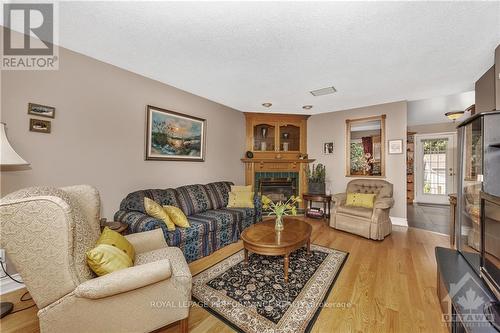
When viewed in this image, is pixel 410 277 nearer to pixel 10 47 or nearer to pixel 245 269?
pixel 245 269

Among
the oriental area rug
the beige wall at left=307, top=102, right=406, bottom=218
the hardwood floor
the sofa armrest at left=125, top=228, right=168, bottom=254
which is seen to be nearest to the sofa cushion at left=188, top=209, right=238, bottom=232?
the hardwood floor

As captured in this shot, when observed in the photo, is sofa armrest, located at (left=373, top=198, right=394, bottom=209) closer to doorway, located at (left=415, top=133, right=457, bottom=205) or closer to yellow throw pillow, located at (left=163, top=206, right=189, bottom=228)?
yellow throw pillow, located at (left=163, top=206, right=189, bottom=228)

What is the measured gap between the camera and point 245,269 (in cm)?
Answer: 235

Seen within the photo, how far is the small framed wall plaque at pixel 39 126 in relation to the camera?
2074 millimetres

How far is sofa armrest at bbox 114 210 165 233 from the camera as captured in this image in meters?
2.23

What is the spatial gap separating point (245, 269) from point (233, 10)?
253cm

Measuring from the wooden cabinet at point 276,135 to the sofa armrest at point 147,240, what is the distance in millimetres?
3194

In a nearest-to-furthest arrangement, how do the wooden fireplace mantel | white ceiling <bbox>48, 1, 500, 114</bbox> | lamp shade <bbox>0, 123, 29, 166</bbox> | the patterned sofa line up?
lamp shade <bbox>0, 123, 29, 166</bbox>
white ceiling <bbox>48, 1, 500, 114</bbox>
the patterned sofa
the wooden fireplace mantel

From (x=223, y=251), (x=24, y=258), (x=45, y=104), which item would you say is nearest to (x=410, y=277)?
(x=223, y=251)

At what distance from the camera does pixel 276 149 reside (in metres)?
4.96

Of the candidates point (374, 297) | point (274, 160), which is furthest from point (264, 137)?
point (374, 297)

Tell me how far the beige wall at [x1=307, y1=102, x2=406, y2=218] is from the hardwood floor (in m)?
1.29

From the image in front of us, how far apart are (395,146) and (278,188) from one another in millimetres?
2575

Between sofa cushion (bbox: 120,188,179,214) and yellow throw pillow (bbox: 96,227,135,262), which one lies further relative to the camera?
sofa cushion (bbox: 120,188,179,214)
